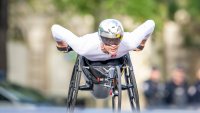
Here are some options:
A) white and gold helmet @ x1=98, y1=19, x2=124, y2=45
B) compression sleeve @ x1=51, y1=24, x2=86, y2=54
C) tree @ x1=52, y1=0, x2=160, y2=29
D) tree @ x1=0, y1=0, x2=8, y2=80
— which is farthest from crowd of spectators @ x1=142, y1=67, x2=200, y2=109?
white and gold helmet @ x1=98, y1=19, x2=124, y2=45

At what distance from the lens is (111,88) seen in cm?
913

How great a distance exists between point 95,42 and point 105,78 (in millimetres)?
396

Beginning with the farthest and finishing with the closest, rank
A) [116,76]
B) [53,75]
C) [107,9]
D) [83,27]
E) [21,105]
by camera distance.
→ 1. [53,75]
2. [83,27]
3. [107,9]
4. [21,105]
5. [116,76]

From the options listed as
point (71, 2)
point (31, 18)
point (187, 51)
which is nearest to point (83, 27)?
point (31, 18)

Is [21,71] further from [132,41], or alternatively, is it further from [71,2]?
[132,41]

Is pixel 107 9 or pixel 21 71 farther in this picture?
pixel 21 71

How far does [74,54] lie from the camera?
32.9 feet

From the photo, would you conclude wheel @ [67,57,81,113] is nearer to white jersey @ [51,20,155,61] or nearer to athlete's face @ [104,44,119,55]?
white jersey @ [51,20,155,61]

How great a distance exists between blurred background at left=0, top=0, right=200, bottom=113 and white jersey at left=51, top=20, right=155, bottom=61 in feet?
2.72

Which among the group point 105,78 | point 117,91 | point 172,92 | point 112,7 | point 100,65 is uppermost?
point 112,7

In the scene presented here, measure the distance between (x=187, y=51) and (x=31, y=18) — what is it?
703 cm

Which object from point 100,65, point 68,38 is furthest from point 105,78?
point 68,38

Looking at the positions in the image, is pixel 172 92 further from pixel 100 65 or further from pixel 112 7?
pixel 100 65

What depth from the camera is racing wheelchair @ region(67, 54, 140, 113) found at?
9.16m
